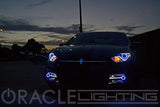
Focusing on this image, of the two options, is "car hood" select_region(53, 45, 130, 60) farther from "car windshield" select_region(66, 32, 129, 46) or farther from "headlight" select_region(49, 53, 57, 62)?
"car windshield" select_region(66, 32, 129, 46)

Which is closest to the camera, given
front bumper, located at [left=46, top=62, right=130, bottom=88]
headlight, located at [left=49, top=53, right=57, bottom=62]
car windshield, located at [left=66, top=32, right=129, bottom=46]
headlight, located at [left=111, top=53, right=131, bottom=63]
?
front bumper, located at [left=46, top=62, right=130, bottom=88]

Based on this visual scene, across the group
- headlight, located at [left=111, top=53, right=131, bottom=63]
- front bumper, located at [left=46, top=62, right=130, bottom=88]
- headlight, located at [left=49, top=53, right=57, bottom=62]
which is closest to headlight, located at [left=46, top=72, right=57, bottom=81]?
front bumper, located at [left=46, top=62, right=130, bottom=88]

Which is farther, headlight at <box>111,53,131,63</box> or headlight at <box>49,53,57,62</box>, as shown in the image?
headlight at <box>49,53,57,62</box>

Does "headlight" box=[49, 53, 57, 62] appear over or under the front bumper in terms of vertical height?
over

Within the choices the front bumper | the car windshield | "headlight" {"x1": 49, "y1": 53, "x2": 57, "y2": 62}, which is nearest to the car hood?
"headlight" {"x1": 49, "y1": 53, "x2": 57, "y2": 62}

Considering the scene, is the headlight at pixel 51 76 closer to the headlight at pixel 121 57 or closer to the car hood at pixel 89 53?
the car hood at pixel 89 53

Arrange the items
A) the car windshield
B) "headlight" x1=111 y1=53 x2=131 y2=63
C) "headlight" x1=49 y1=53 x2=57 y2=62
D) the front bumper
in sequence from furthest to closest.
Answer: the car windshield < "headlight" x1=49 y1=53 x2=57 y2=62 < "headlight" x1=111 y1=53 x2=131 y2=63 < the front bumper

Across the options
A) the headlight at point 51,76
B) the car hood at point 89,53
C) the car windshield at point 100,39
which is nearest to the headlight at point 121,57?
the car hood at point 89,53

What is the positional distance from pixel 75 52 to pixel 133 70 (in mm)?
1119

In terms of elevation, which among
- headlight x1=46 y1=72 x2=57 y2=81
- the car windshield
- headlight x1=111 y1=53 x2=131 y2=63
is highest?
the car windshield

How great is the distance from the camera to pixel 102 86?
332 centimetres

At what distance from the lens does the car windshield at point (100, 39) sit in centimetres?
462

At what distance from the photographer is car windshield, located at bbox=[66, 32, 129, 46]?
15.2 ft

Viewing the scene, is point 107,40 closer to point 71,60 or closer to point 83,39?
point 83,39
